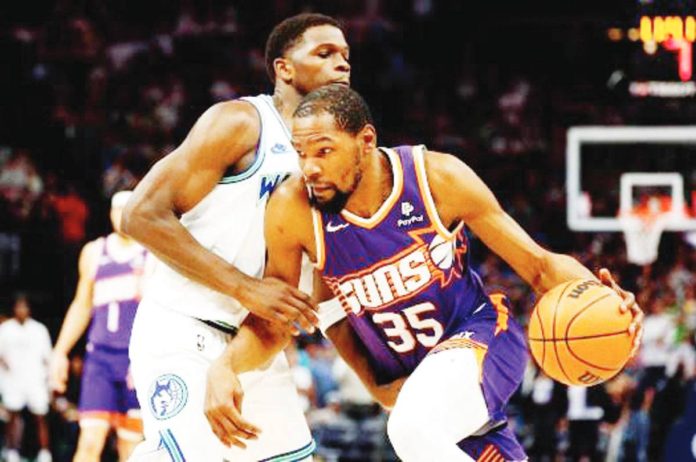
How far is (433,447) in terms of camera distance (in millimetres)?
3809

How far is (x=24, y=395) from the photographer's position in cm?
1229

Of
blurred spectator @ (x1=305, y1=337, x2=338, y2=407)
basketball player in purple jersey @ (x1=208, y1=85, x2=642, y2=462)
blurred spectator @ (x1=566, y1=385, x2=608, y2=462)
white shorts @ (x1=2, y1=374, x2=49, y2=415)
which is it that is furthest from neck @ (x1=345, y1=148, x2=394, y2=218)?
white shorts @ (x1=2, y1=374, x2=49, y2=415)

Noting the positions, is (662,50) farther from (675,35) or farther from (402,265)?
(402,265)

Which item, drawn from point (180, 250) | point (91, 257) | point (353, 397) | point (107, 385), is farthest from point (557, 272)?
point (353, 397)

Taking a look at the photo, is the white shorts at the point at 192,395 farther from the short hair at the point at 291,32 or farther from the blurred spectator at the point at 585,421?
the blurred spectator at the point at 585,421

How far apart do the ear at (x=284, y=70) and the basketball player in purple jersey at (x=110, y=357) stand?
119 inches

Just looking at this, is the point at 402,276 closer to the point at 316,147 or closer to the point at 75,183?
the point at 316,147

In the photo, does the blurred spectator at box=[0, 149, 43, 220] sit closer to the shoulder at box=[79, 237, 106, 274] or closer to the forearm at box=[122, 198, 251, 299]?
the shoulder at box=[79, 237, 106, 274]

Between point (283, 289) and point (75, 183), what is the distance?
33.9ft

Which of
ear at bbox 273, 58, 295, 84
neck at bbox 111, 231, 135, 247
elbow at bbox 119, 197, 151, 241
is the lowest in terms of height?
neck at bbox 111, 231, 135, 247

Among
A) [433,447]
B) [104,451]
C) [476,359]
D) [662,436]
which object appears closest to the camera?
[433,447]

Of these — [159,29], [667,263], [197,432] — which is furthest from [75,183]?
[197,432]

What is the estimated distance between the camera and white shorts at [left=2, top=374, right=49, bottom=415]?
1223 centimetres

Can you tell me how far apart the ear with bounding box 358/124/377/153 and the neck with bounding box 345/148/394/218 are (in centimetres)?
4
